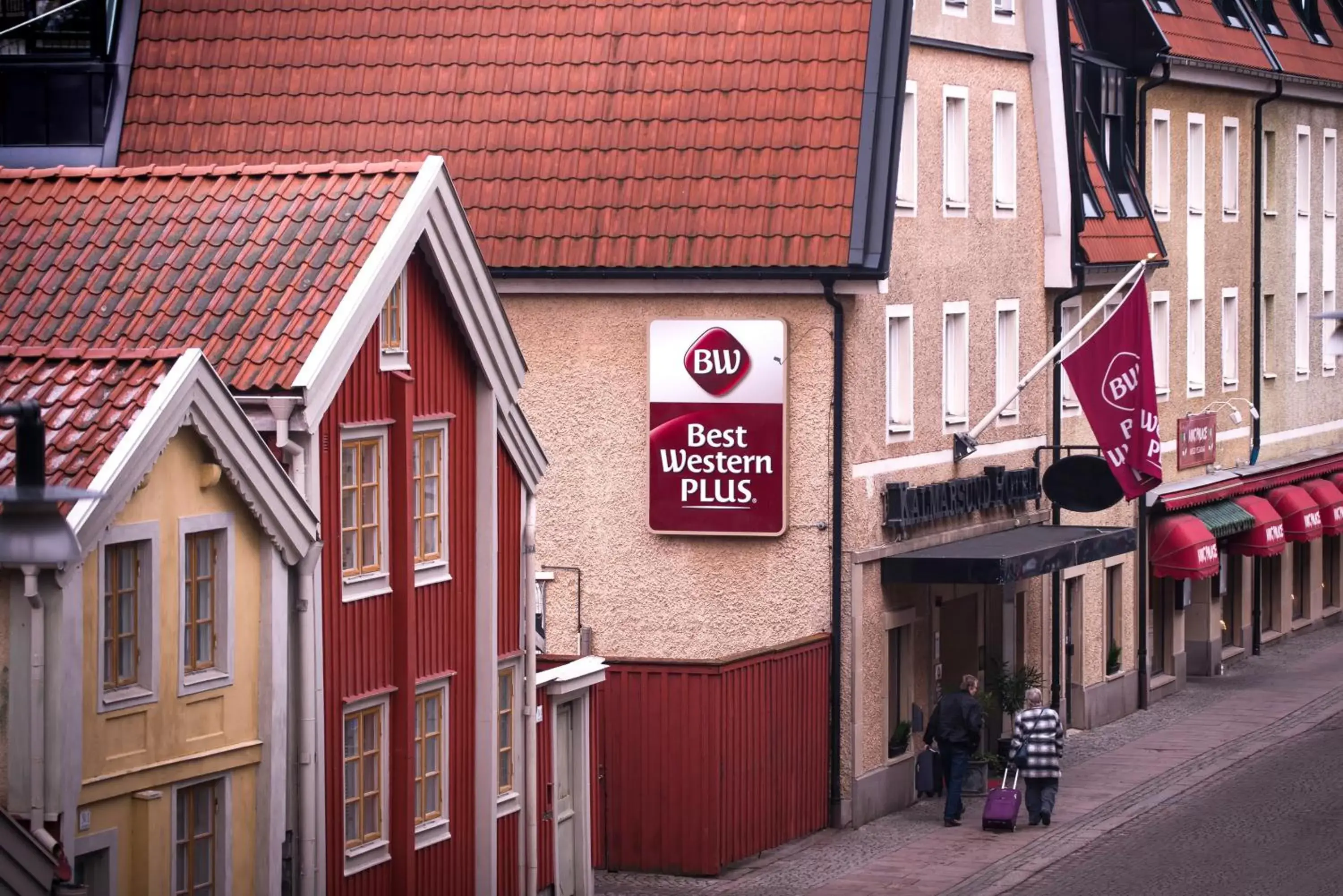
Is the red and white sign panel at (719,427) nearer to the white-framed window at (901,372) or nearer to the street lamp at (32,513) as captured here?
the white-framed window at (901,372)

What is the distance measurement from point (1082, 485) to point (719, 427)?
19.9ft

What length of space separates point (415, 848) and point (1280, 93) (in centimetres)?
2730

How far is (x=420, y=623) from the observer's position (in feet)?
69.9

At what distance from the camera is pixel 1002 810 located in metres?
27.6

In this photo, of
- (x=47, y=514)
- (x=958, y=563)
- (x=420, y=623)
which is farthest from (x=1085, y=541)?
(x=47, y=514)

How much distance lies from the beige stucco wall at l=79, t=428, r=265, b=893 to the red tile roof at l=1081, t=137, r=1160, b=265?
17208 millimetres

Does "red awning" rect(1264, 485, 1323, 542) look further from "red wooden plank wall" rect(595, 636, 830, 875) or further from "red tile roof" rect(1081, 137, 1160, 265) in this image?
"red wooden plank wall" rect(595, 636, 830, 875)

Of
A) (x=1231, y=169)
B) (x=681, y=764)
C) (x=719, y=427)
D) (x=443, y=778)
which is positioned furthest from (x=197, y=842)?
(x=1231, y=169)

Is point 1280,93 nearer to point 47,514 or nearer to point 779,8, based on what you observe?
Result: point 779,8

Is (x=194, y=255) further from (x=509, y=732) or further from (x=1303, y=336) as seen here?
(x=1303, y=336)

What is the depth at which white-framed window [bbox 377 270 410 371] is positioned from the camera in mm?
20516

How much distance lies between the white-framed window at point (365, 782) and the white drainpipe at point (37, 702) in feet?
12.4

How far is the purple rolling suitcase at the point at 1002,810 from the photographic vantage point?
1085 inches

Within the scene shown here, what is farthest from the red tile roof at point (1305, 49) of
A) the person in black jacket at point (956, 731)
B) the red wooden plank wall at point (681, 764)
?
the red wooden plank wall at point (681, 764)
